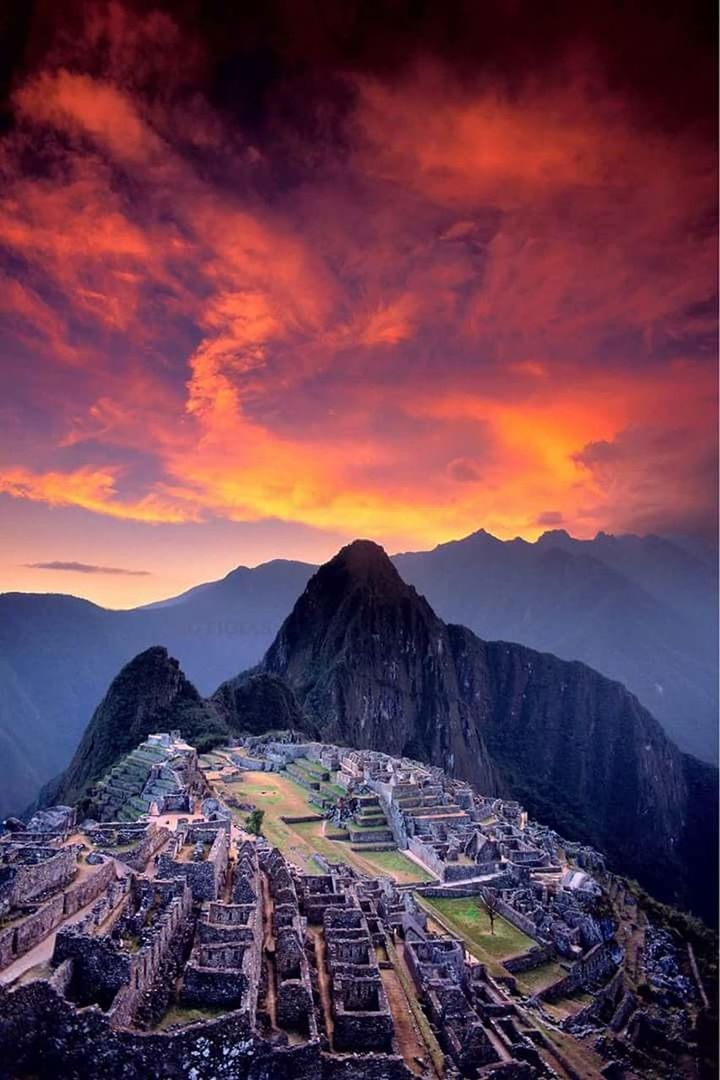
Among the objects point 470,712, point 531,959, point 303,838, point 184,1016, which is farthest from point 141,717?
point 470,712

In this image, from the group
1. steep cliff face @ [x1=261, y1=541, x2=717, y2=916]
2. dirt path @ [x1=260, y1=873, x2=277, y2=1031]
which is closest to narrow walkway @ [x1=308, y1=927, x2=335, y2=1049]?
dirt path @ [x1=260, y1=873, x2=277, y2=1031]

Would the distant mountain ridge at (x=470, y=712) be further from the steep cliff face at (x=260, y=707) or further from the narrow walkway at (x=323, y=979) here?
the narrow walkway at (x=323, y=979)

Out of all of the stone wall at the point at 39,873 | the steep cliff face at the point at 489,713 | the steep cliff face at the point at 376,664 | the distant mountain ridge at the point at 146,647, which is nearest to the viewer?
A: the stone wall at the point at 39,873

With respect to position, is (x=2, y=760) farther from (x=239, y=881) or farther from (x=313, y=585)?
(x=239, y=881)

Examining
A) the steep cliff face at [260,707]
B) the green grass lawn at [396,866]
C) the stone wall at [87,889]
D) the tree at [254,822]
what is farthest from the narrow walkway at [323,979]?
the steep cliff face at [260,707]

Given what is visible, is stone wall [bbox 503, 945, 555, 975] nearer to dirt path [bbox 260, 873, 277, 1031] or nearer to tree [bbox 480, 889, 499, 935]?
tree [bbox 480, 889, 499, 935]

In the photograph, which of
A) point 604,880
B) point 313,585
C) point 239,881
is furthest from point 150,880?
point 313,585

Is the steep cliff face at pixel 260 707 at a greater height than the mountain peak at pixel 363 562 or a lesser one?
lesser
